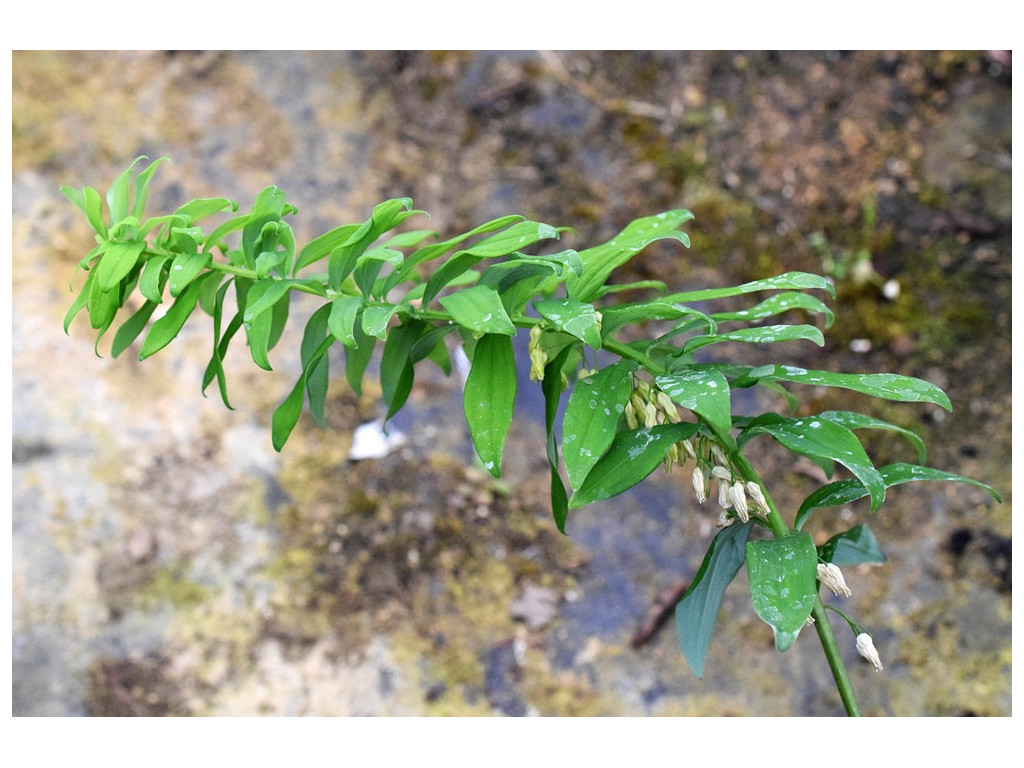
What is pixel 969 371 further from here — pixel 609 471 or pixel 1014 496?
pixel 609 471

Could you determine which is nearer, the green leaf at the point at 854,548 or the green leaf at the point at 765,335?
the green leaf at the point at 765,335

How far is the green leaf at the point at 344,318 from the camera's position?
0.63m

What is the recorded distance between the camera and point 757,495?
0.68 m

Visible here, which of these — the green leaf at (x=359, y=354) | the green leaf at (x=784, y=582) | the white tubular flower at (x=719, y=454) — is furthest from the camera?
the green leaf at (x=359, y=354)

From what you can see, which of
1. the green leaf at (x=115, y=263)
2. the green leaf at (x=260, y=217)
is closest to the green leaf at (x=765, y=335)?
the green leaf at (x=260, y=217)

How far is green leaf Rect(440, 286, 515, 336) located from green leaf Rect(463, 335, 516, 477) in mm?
63

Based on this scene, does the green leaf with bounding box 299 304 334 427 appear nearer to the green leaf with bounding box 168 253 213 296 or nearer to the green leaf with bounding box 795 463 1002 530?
the green leaf with bounding box 168 253 213 296

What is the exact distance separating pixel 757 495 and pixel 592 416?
0.53 feet

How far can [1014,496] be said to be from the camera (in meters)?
1.64

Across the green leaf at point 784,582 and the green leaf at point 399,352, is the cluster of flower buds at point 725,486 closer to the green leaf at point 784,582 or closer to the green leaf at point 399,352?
the green leaf at point 784,582

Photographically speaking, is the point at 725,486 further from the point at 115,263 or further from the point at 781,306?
the point at 115,263

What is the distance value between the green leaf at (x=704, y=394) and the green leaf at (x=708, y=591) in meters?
0.14

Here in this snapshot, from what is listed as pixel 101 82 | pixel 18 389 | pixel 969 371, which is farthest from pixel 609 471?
pixel 101 82

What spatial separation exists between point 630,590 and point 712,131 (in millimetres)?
1077
